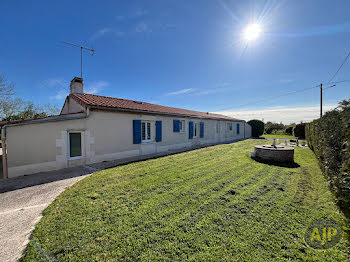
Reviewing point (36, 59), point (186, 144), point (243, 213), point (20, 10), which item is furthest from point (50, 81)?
point (243, 213)

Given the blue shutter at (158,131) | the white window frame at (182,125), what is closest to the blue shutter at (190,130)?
the white window frame at (182,125)

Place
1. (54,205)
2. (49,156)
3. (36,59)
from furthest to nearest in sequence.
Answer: (36,59), (49,156), (54,205)

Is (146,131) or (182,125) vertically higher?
(182,125)

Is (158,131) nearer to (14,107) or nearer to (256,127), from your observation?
(256,127)

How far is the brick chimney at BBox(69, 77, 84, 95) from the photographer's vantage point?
9.29 metres

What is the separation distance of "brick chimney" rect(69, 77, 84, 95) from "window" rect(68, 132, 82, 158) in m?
4.30

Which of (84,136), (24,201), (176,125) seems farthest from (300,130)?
(24,201)

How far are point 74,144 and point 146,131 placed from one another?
4.21 meters

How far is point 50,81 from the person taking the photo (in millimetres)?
12398

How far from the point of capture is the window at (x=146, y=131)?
9516 mm

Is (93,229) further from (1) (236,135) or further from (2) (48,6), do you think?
(1) (236,135)

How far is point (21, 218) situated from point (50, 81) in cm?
1393

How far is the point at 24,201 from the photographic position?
3609mm

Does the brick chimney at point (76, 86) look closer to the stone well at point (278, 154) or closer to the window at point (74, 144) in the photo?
the window at point (74, 144)
